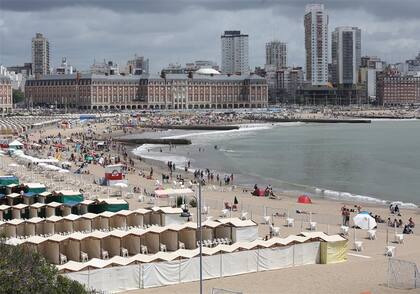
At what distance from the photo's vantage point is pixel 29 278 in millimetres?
11172

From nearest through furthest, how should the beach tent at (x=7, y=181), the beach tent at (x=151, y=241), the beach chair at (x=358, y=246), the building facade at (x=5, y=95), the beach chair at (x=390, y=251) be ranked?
1. the beach tent at (x=151, y=241)
2. the beach chair at (x=390, y=251)
3. the beach chair at (x=358, y=246)
4. the beach tent at (x=7, y=181)
5. the building facade at (x=5, y=95)

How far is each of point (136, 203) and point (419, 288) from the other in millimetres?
13196

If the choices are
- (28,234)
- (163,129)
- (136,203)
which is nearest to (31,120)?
(163,129)

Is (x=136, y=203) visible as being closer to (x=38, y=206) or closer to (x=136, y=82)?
(x=38, y=206)

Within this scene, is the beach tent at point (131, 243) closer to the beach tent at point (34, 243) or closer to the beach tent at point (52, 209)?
the beach tent at point (34, 243)

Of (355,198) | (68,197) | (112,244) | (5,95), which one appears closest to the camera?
(112,244)

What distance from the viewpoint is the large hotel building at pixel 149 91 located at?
14400 cm

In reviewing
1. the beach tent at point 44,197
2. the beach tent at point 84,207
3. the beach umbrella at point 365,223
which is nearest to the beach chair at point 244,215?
the beach umbrella at point 365,223

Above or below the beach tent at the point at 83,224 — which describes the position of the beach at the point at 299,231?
below

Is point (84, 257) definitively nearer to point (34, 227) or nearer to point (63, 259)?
point (63, 259)

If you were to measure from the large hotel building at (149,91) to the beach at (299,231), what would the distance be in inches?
Result: 4128

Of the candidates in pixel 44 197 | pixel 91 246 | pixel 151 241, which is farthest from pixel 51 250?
pixel 44 197

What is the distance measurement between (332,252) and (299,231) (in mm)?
3618

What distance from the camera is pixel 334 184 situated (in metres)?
41.3
